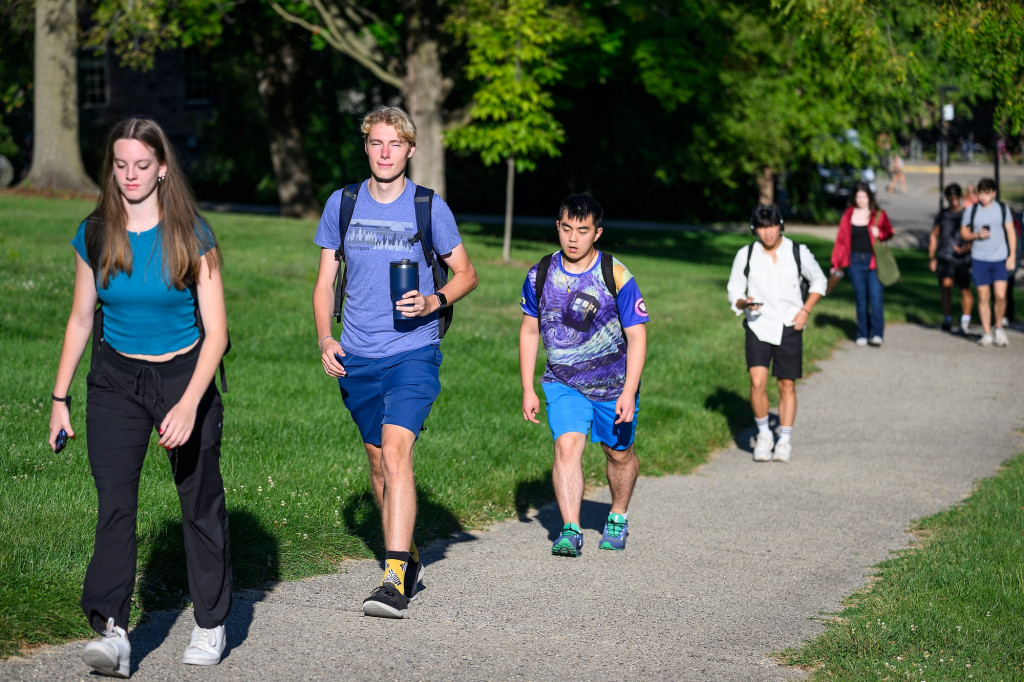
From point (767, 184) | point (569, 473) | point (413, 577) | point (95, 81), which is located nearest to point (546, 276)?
point (569, 473)

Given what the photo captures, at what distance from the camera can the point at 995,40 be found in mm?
11484

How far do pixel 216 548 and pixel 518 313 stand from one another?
10.8 metres

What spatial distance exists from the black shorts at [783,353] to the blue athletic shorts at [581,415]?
3.09m

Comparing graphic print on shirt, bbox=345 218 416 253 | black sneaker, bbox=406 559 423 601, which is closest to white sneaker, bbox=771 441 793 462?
black sneaker, bbox=406 559 423 601

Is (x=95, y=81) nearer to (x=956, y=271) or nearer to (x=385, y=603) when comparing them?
(x=956, y=271)

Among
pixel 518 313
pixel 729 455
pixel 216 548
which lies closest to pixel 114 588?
pixel 216 548

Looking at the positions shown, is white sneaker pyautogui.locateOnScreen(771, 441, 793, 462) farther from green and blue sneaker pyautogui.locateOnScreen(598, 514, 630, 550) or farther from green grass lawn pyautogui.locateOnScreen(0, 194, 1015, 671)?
green and blue sneaker pyautogui.locateOnScreen(598, 514, 630, 550)

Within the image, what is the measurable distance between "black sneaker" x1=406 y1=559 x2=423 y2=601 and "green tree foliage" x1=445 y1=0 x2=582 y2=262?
1488 cm

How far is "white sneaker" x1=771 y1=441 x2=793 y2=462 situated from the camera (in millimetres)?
8930

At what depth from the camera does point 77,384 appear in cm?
969

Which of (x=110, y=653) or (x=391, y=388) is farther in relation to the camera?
(x=391, y=388)

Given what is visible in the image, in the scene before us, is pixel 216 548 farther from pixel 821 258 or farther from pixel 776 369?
pixel 821 258

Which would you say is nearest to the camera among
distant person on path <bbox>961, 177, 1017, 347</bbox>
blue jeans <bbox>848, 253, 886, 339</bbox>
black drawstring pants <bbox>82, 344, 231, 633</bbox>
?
black drawstring pants <bbox>82, 344, 231, 633</bbox>

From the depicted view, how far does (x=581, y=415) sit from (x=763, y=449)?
3349mm
